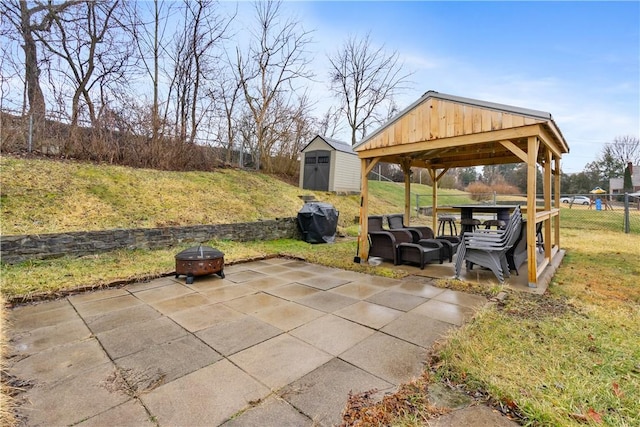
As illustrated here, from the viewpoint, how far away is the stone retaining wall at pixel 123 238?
4.30 metres

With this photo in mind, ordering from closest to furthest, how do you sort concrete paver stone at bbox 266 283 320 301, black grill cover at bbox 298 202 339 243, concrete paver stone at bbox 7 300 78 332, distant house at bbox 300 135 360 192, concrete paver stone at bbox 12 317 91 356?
1. concrete paver stone at bbox 12 317 91 356
2. concrete paver stone at bbox 7 300 78 332
3. concrete paver stone at bbox 266 283 320 301
4. black grill cover at bbox 298 202 339 243
5. distant house at bbox 300 135 360 192

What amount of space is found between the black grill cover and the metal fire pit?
3489 mm

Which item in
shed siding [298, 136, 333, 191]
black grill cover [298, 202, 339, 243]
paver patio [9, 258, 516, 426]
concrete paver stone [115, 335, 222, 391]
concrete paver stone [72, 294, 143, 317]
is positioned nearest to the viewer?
paver patio [9, 258, 516, 426]

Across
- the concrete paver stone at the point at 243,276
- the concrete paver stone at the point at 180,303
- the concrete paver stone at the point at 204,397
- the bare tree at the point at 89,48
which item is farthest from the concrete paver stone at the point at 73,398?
the bare tree at the point at 89,48

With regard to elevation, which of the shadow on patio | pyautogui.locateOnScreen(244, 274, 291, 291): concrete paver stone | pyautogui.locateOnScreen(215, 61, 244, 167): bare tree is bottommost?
pyautogui.locateOnScreen(244, 274, 291, 291): concrete paver stone

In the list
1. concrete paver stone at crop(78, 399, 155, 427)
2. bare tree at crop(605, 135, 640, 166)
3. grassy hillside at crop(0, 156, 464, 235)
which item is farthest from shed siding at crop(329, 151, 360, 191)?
bare tree at crop(605, 135, 640, 166)

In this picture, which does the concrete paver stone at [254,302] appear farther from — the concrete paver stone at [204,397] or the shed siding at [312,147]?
the shed siding at [312,147]

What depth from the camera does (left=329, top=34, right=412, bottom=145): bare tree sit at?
18.3 m

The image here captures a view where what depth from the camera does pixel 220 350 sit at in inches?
90.9

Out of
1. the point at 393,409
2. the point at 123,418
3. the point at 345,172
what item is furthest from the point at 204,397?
the point at 345,172

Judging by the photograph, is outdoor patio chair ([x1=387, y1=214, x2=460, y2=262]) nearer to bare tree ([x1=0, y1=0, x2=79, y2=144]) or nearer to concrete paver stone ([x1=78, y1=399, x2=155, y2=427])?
concrete paver stone ([x1=78, y1=399, x2=155, y2=427])

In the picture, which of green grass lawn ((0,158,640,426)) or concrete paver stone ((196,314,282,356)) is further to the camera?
concrete paver stone ((196,314,282,356))

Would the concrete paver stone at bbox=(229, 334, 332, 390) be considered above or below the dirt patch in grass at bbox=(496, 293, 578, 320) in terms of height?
below

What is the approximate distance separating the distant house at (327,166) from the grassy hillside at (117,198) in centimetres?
249
